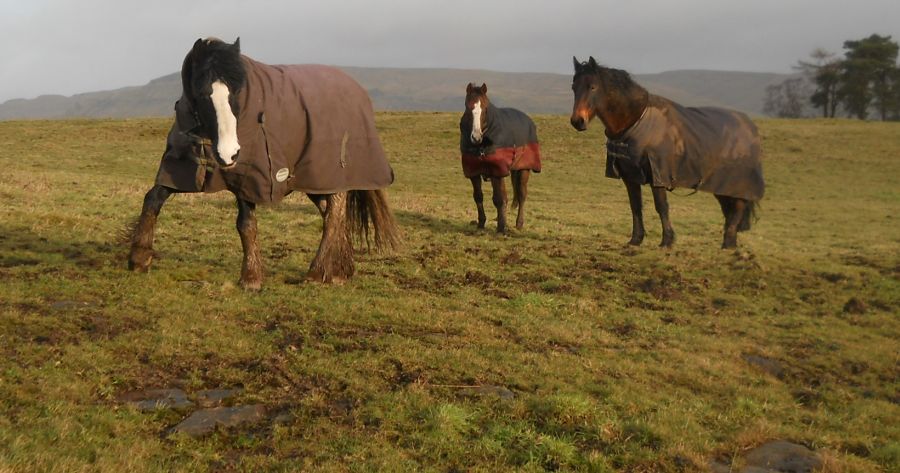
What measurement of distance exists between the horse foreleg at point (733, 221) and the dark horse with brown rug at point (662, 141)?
0.09 m

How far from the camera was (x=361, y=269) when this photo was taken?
1066 centimetres

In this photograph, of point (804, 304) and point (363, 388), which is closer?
point (363, 388)

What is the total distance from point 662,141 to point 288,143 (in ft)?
23.7

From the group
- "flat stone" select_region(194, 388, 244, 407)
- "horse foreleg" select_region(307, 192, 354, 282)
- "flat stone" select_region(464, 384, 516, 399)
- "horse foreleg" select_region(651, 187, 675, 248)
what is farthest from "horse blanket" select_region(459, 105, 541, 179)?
"flat stone" select_region(194, 388, 244, 407)

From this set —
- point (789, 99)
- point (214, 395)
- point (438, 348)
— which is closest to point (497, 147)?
point (438, 348)

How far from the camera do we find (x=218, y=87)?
25.1 feet

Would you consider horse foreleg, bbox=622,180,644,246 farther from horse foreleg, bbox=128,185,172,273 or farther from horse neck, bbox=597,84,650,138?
horse foreleg, bbox=128,185,172,273

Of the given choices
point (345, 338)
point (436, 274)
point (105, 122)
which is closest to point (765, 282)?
point (436, 274)

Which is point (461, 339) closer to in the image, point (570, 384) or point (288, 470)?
point (570, 384)

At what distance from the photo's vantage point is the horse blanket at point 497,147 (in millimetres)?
15078

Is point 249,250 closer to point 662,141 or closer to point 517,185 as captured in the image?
point 662,141

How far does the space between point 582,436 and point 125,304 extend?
4.98m

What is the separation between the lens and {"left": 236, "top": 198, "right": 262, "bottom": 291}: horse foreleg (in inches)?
346

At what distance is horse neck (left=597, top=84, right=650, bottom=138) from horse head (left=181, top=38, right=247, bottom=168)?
23.4ft
